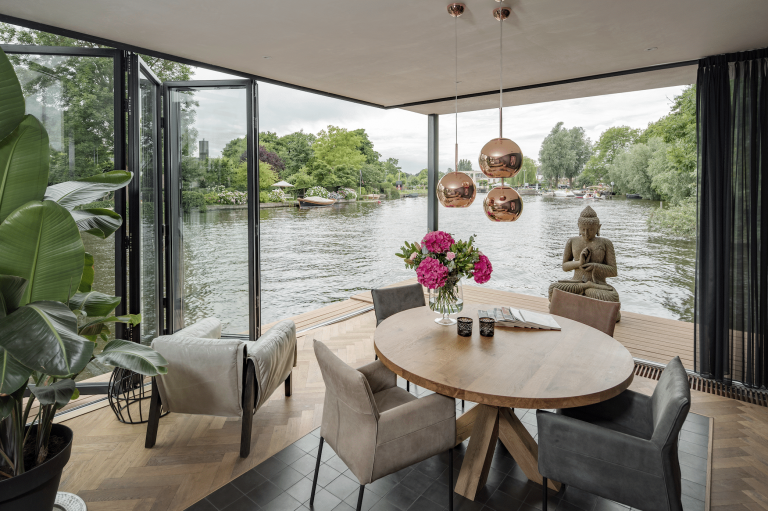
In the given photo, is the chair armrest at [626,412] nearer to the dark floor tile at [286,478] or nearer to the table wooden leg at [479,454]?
the table wooden leg at [479,454]

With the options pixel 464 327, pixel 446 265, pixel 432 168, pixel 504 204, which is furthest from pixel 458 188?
pixel 432 168

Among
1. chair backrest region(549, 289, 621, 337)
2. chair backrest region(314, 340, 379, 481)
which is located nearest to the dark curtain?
chair backrest region(549, 289, 621, 337)

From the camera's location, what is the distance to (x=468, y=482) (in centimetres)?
208

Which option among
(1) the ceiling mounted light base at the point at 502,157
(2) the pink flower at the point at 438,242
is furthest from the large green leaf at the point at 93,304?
(1) the ceiling mounted light base at the point at 502,157

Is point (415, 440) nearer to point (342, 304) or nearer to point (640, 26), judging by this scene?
point (640, 26)

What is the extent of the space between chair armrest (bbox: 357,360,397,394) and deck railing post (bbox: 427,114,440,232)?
3.75 metres

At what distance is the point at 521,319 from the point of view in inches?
100.0

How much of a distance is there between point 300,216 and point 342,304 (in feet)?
14.6

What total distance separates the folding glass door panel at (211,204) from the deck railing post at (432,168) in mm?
2719

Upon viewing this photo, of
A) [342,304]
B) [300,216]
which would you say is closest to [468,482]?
[342,304]

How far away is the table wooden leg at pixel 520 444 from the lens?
2.16m

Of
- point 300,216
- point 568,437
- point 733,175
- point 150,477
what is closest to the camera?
point 568,437

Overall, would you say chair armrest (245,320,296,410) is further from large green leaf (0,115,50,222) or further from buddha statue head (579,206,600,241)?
buddha statue head (579,206,600,241)

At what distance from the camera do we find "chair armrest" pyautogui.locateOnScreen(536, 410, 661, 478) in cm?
151
